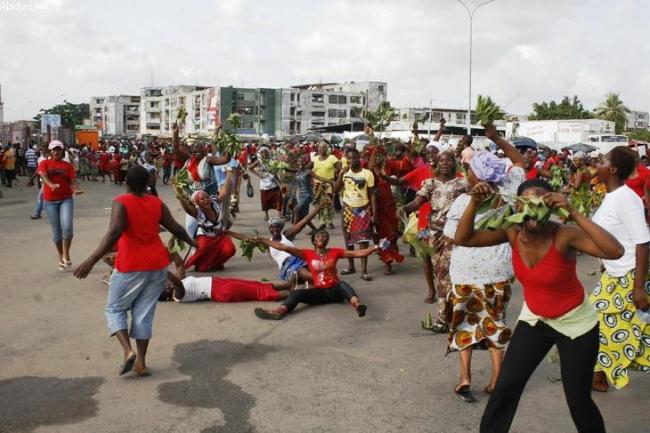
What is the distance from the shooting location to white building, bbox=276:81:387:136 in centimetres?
10656

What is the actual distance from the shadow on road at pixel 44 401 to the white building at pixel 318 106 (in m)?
97.2

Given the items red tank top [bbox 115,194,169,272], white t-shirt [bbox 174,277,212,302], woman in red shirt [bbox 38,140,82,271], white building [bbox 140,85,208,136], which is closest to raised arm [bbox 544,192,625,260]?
red tank top [bbox 115,194,169,272]

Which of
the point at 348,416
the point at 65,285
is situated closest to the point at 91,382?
the point at 348,416

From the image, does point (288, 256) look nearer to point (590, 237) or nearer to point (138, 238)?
point (138, 238)

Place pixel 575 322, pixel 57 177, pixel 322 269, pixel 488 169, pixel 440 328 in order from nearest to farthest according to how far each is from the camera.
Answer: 1. pixel 575 322
2. pixel 488 169
3. pixel 440 328
4. pixel 322 269
5. pixel 57 177

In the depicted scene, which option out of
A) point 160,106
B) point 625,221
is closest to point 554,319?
point 625,221

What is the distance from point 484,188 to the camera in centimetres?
372

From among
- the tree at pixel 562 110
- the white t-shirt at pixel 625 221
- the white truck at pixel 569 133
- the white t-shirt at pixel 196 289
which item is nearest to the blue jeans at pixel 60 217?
the white t-shirt at pixel 196 289

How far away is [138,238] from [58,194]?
15.3 ft

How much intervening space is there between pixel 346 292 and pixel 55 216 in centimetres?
459

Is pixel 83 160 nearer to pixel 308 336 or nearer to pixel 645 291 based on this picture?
pixel 308 336

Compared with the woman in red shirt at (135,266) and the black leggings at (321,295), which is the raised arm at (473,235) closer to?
the woman in red shirt at (135,266)

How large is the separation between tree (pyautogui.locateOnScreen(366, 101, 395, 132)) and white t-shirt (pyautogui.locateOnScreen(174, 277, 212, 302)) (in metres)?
6.46

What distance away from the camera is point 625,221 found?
4.62 meters
